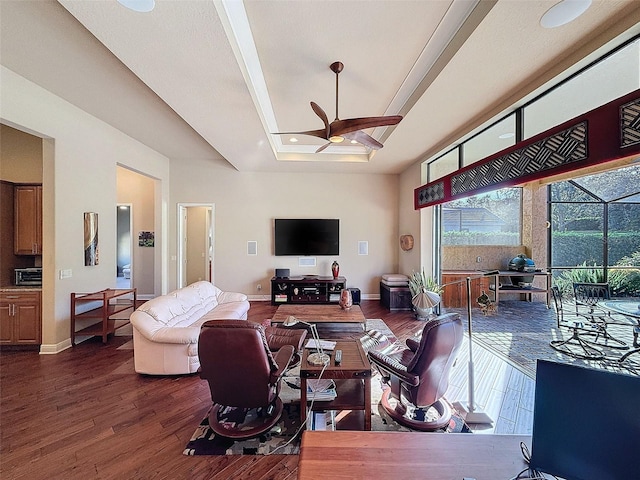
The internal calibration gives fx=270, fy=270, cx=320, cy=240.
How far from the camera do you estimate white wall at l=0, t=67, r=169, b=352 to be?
3.27m

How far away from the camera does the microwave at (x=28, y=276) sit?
12.6 ft

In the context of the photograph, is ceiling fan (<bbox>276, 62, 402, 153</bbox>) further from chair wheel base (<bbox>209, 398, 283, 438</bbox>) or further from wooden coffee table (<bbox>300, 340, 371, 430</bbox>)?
chair wheel base (<bbox>209, 398, 283, 438</bbox>)

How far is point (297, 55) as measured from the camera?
272cm

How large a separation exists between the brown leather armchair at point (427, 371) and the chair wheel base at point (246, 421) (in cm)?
98

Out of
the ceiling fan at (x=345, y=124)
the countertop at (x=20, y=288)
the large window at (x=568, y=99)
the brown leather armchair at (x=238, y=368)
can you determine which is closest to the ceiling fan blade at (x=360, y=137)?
the ceiling fan at (x=345, y=124)

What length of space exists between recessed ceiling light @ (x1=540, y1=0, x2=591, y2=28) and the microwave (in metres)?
6.28

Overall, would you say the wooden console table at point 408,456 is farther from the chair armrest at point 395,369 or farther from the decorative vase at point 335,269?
the decorative vase at point 335,269

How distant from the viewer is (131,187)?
21.4 feet

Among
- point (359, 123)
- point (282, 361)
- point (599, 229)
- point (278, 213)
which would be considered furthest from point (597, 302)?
point (278, 213)

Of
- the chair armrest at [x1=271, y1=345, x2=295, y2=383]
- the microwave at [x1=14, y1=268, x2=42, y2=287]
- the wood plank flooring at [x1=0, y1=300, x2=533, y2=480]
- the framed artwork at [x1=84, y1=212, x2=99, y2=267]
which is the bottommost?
the wood plank flooring at [x1=0, y1=300, x2=533, y2=480]

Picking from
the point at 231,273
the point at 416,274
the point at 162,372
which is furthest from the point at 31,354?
the point at 416,274

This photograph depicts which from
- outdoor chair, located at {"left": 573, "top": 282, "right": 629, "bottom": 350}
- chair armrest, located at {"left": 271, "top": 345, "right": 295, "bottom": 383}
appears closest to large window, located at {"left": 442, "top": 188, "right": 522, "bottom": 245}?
outdoor chair, located at {"left": 573, "top": 282, "right": 629, "bottom": 350}

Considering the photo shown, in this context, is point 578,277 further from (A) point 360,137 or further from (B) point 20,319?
(B) point 20,319

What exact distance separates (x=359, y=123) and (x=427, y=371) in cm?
232
